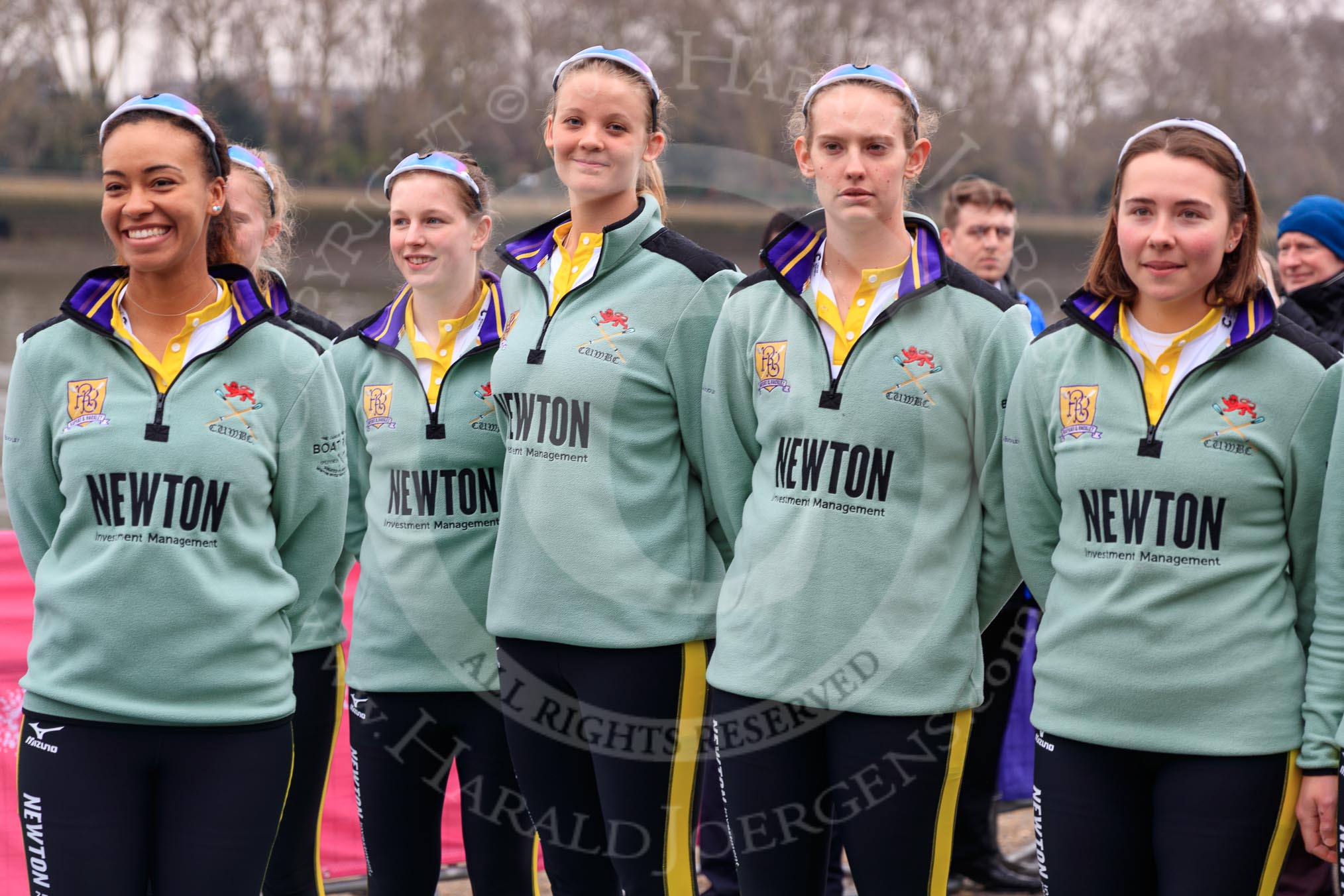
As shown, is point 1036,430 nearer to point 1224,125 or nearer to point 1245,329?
point 1245,329

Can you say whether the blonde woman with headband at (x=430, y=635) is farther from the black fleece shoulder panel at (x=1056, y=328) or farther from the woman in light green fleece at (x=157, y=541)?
the black fleece shoulder panel at (x=1056, y=328)

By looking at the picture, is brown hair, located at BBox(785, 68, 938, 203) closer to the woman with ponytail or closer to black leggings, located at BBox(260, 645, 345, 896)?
the woman with ponytail

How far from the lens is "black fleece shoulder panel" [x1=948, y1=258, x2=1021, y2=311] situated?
2900 mm

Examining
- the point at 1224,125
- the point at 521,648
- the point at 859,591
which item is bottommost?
the point at 521,648

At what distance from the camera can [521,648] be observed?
3137 mm

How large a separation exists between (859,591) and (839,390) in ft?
1.38

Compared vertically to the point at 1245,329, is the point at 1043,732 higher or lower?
lower

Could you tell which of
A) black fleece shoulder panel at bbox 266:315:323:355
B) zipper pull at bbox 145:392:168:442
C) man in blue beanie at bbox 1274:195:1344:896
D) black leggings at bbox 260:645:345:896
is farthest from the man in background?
zipper pull at bbox 145:392:168:442

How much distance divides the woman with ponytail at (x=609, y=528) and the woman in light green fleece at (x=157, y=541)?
569mm

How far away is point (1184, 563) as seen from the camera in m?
2.46

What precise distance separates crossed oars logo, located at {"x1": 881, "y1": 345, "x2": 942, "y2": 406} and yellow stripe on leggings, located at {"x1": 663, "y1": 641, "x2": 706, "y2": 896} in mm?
769

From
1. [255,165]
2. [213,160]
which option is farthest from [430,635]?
[255,165]

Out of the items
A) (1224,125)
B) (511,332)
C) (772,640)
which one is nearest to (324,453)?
(511,332)

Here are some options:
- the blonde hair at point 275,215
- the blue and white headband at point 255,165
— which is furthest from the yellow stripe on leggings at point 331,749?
the blue and white headband at point 255,165
